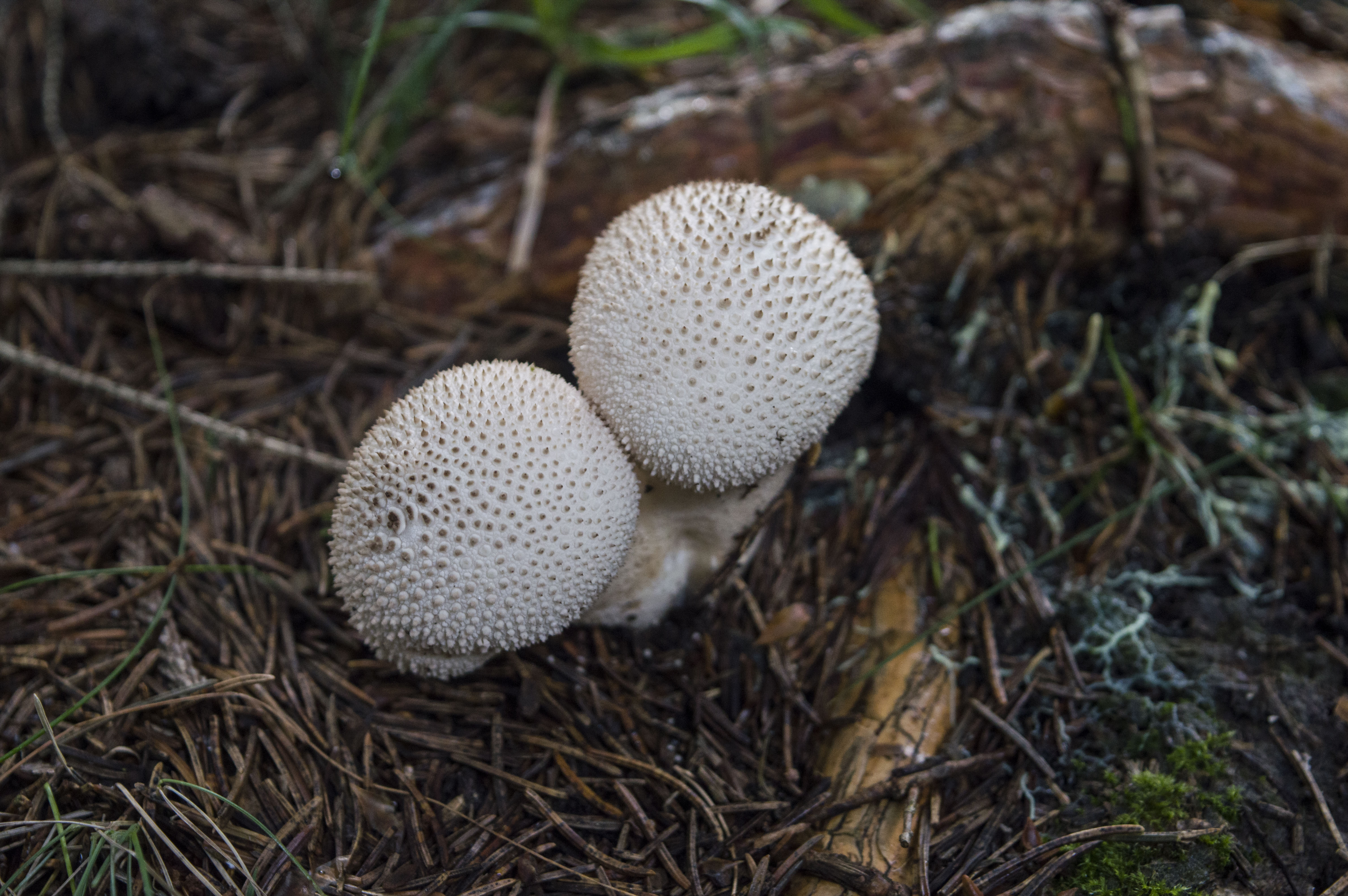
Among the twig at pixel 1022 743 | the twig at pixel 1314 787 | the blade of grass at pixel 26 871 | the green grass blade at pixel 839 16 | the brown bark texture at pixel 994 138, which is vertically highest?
the green grass blade at pixel 839 16

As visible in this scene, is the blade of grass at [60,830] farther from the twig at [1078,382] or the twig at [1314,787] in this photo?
the twig at [1078,382]

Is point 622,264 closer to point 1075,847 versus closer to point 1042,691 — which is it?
point 1042,691

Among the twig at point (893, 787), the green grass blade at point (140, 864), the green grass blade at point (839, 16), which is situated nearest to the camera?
the green grass blade at point (140, 864)

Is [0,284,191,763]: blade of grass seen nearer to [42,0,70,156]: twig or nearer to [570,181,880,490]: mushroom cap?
[42,0,70,156]: twig

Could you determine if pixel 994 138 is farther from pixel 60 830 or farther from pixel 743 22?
pixel 60 830

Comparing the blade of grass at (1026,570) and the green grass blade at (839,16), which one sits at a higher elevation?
the green grass blade at (839,16)

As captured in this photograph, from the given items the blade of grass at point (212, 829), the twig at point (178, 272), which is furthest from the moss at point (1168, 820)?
the twig at point (178, 272)

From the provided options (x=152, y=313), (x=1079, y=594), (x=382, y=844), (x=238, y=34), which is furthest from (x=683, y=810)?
(x=238, y=34)
